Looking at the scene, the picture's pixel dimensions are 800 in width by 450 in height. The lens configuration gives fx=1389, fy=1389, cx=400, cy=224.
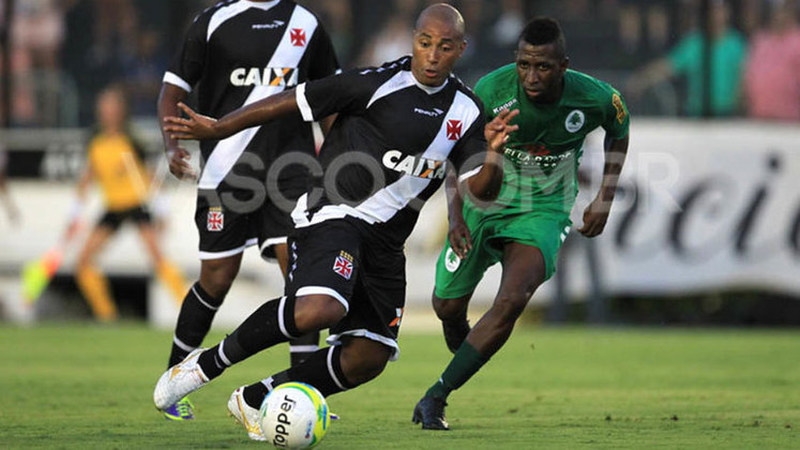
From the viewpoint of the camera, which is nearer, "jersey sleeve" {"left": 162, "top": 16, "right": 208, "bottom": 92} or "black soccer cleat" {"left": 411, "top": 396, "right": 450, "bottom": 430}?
"black soccer cleat" {"left": 411, "top": 396, "right": 450, "bottom": 430}

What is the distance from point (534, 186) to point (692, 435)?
1795 mm

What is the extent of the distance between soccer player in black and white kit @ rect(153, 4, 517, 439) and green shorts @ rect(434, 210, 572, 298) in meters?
0.87

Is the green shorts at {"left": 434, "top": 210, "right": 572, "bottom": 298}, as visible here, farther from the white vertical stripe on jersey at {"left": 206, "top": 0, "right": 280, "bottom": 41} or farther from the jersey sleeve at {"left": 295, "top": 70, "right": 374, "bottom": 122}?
the white vertical stripe on jersey at {"left": 206, "top": 0, "right": 280, "bottom": 41}

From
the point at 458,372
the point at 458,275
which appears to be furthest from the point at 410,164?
the point at 458,275

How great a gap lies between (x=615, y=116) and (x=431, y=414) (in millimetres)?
2007

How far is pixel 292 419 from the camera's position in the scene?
6.02 m

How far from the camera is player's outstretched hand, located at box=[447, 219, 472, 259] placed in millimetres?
6734

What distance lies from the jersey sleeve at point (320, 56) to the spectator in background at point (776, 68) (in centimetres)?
821

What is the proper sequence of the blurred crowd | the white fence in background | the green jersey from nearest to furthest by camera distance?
the green jersey → the white fence in background → the blurred crowd

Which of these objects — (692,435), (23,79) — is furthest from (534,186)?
(23,79)

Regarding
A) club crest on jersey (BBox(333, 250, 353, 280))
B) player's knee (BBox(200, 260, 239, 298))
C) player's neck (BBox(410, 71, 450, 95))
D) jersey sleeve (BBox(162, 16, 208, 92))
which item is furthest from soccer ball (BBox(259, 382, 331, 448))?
jersey sleeve (BBox(162, 16, 208, 92))

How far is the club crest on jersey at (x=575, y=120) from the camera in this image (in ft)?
24.9

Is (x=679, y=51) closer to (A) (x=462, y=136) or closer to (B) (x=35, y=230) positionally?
(B) (x=35, y=230)

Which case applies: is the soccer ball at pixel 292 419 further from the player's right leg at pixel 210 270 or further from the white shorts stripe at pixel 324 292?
the player's right leg at pixel 210 270
